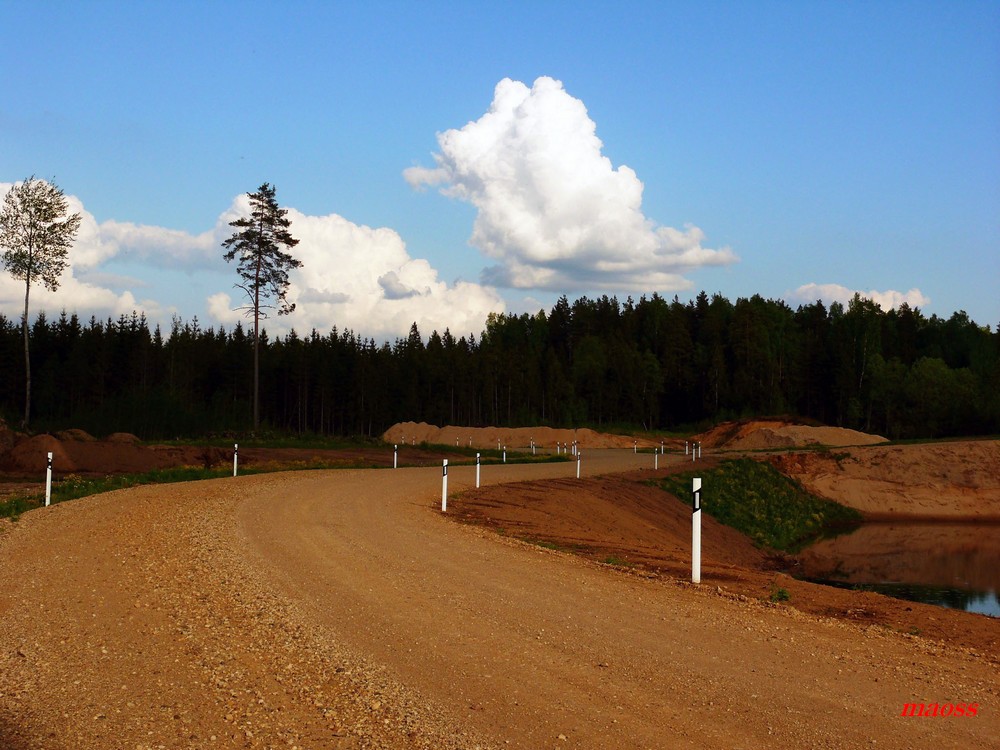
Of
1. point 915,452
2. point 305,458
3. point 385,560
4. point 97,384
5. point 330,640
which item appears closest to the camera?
point 330,640

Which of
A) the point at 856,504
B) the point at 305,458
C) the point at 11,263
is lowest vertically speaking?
the point at 856,504

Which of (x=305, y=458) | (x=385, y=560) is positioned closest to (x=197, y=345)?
(x=305, y=458)

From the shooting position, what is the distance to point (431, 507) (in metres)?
19.9

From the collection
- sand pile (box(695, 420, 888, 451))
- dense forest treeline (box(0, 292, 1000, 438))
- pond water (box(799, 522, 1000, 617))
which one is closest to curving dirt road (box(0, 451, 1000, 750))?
pond water (box(799, 522, 1000, 617))

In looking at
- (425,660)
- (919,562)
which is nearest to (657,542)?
(919,562)

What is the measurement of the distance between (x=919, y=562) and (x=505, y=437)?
49.4 metres

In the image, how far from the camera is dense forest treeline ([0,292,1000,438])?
93500mm

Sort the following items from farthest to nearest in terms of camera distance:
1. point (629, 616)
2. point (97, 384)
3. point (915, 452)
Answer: point (97, 384) → point (915, 452) → point (629, 616)

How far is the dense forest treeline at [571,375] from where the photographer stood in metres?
93.5

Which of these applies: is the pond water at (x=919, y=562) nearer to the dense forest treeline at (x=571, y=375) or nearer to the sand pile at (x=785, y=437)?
the sand pile at (x=785, y=437)

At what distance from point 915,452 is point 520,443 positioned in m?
34.9

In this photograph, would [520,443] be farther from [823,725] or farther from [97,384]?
[823,725]

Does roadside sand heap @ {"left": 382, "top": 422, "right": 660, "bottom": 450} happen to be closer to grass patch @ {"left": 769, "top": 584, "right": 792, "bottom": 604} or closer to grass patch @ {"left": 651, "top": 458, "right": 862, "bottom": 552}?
grass patch @ {"left": 651, "top": 458, "right": 862, "bottom": 552}

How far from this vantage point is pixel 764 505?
39.6 meters
